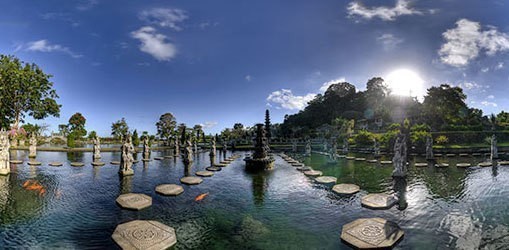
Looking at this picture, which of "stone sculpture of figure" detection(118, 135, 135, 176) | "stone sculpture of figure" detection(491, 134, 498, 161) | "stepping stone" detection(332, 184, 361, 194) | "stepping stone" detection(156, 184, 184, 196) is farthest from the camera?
"stone sculpture of figure" detection(491, 134, 498, 161)

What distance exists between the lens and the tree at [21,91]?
36906 millimetres

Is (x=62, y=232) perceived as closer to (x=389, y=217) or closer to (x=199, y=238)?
(x=199, y=238)

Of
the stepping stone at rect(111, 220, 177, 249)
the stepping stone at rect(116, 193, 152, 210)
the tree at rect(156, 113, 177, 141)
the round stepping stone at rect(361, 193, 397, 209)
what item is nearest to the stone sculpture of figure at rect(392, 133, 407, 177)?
the round stepping stone at rect(361, 193, 397, 209)

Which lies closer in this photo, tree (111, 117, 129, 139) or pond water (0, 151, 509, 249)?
pond water (0, 151, 509, 249)

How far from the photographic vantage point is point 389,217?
9969 mm

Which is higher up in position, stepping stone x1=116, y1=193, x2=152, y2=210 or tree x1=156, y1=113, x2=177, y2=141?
tree x1=156, y1=113, x2=177, y2=141

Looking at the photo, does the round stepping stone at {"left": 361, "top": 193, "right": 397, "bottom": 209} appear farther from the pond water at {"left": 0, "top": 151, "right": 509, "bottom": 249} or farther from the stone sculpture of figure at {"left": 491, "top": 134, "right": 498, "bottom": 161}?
the stone sculpture of figure at {"left": 491, "top": 134, "right": 498, "bottom": 161}

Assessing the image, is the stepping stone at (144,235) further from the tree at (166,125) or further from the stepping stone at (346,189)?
the tree at (166,125)

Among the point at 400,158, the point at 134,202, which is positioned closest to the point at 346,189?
the point at 400,158

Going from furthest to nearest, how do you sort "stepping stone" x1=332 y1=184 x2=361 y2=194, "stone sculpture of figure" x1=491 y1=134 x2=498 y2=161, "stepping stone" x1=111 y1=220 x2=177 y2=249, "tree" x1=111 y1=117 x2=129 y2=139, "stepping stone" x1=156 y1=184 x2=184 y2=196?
"tree" x1=111 y1=117 x2=129 y2=139, "stone sculpture of figure" x1=491 y1=134 x2=498 y2=161, "stepping stone" x1=332 y1=184 x2=361 y2=194, "stepping stone" x1=156 y1=184 x2=184 y2=196, "stepping stone" x1=111 y1=220 x2=177 y2=249

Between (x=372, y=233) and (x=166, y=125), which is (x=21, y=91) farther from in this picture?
(x=372, y=233)

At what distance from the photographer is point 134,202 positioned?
11578 mm

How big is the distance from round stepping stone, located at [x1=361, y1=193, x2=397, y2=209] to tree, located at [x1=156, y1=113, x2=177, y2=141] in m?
64.7

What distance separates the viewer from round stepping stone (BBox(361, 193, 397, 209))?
11.1m
